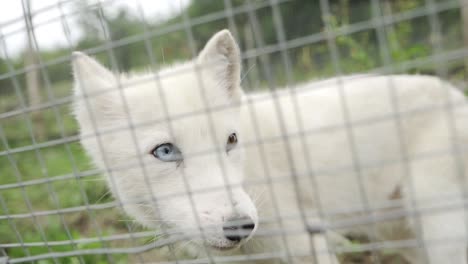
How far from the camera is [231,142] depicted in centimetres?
218

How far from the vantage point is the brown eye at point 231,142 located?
2140 millimetres

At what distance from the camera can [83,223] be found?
3977 mm

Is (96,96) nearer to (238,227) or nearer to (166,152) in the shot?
(166,152)

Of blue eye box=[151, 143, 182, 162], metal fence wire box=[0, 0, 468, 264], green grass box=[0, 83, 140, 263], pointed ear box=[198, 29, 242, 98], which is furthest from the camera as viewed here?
green grass box=[0, 83, 140, 263]

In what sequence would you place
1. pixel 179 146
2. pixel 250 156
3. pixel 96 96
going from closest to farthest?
1. pixel 179 146
2. pixel 96 96
3. pixel 250 156

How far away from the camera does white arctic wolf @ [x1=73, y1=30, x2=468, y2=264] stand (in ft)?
5.76

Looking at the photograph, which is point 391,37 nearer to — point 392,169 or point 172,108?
point 392,169

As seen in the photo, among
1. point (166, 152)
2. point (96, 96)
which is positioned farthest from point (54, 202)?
point (166, 152)

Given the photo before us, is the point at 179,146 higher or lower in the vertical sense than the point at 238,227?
higher

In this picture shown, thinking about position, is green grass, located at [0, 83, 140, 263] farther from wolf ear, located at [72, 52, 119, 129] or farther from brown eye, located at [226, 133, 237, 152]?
brown eye, located at [226, 133, 237, 152]

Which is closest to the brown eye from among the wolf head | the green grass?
the wolf head

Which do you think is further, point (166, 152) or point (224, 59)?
point (224, 59)

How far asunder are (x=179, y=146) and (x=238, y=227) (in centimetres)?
50

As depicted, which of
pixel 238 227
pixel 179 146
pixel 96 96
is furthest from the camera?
pixel 96 96
